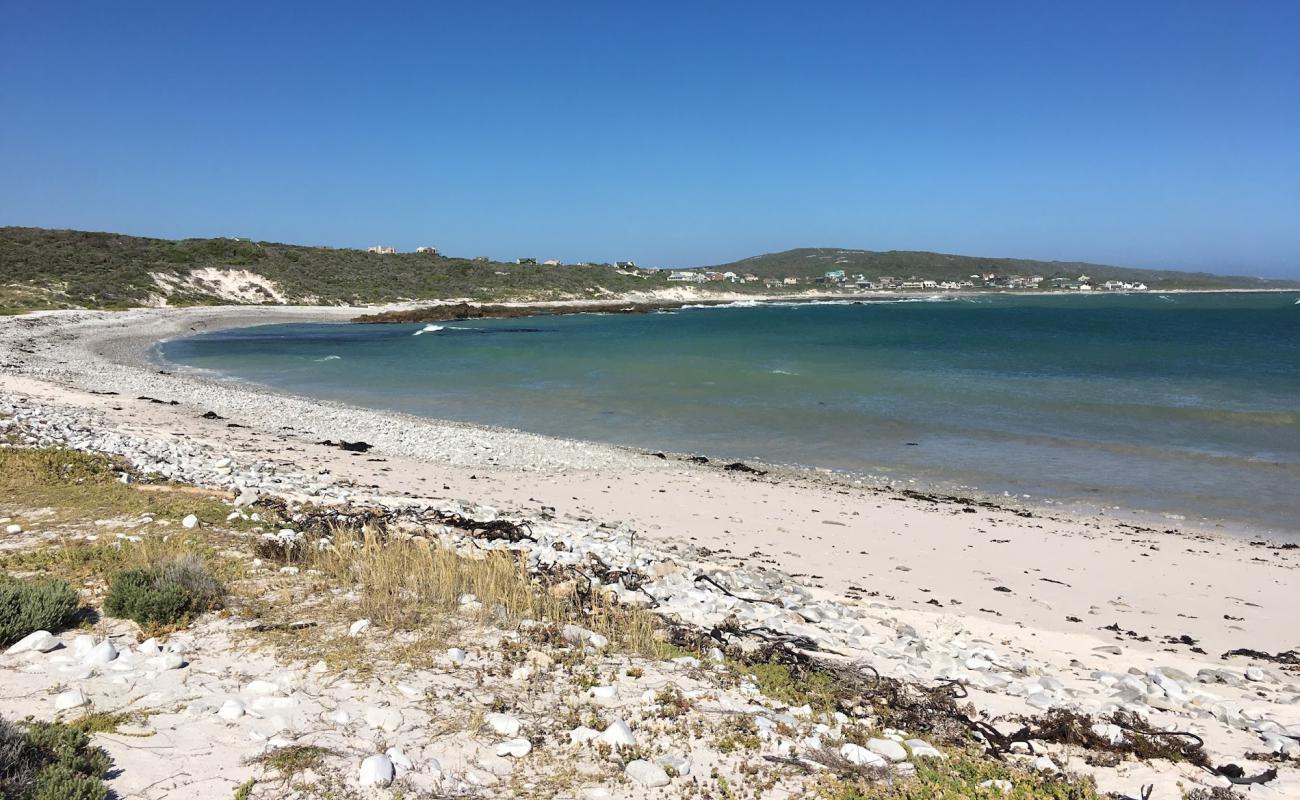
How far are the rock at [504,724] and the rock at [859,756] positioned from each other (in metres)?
1.97

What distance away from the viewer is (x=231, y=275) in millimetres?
86062

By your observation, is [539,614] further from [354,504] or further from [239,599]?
[354,504]

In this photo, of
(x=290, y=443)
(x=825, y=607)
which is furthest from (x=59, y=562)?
(x=290, y=443)

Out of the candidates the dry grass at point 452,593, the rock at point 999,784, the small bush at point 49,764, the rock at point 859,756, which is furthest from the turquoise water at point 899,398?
the small bush at point 49,764

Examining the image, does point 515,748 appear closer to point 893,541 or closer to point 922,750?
point 922,750

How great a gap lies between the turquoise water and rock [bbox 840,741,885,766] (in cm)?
1215

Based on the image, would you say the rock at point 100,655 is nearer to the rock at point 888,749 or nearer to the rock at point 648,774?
the rock at point 648,774

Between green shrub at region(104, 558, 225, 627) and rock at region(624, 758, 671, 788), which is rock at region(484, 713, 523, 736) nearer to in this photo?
rock at region(624, 758, 671, 788)

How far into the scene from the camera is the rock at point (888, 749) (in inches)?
173

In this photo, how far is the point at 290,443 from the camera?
56.9ft

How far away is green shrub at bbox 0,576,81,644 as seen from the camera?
16.8 feet

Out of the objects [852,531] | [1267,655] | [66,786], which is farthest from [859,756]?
[852,531]

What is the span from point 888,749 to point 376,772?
295 centimetres

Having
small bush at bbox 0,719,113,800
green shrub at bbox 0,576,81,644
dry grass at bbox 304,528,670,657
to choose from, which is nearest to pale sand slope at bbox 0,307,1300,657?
dry grass at bbox 304,528,670,657
